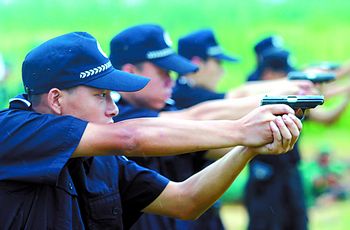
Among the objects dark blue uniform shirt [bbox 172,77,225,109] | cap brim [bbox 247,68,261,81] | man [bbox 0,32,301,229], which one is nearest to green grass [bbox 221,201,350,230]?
cap brim [bbox 247,68,261,81]

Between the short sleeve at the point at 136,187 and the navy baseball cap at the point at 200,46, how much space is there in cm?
294

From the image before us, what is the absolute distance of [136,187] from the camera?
324 cm

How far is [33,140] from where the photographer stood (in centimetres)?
279

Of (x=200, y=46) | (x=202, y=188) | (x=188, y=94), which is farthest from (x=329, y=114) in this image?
(x=202, y=188)

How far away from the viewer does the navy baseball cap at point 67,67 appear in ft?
9.57

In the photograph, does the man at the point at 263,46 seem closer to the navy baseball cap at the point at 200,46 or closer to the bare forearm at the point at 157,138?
the navy baseball cap at the point at 200,46

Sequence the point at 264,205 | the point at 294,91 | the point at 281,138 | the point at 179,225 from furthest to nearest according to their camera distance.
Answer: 1. the point at 264,205
2. the point at 179,225
3. the point at 294,91
4. the point at 281,138

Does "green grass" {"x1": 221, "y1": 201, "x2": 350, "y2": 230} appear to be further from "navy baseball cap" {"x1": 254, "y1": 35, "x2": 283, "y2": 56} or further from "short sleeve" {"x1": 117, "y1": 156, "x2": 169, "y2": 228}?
"short sleeve" {"x1": 117, "y1": 156, "x2": 169, "y2": 228}

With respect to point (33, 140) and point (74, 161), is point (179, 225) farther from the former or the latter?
point (33, 140)

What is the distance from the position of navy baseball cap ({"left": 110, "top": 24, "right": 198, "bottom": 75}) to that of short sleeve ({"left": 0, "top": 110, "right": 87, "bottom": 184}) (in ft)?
5.60

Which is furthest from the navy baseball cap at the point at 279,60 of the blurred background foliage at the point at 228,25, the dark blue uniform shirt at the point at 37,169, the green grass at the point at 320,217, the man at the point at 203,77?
the dark blue uniform shirt at the point at 37,169

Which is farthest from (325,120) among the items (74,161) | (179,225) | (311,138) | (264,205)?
(74,161)

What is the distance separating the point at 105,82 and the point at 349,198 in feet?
21.6

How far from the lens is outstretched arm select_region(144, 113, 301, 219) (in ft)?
9.92
